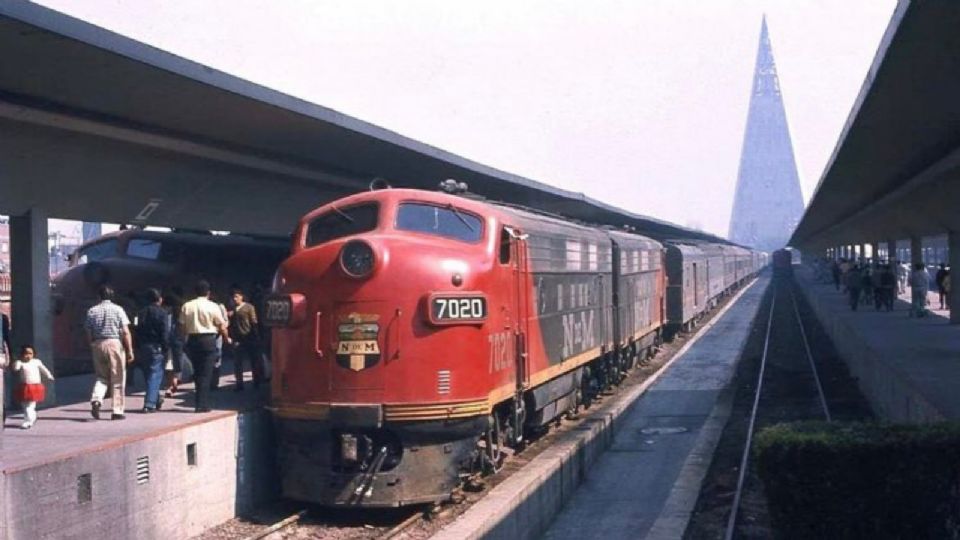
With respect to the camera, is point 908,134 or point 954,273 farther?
point 954,273

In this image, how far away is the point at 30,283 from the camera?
1360cm

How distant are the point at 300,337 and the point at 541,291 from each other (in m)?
3.86

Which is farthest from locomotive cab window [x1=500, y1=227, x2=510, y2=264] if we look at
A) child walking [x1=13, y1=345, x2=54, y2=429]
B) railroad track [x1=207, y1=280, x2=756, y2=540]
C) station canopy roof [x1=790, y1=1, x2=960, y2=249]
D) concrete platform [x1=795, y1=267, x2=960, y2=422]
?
concrete platform [x1=795, y1=267, x2=960, y2=422]

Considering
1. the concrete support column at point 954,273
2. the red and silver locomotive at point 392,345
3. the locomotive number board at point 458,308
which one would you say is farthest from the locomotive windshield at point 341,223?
the concrete support column at point 954,273

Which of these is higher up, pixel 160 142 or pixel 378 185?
pixel 160 142

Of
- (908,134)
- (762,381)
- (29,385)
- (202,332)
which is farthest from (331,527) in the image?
(762,381)

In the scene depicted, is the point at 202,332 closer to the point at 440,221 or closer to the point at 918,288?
the point at 440,221

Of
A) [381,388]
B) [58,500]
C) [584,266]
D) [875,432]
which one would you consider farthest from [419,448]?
[584,266]

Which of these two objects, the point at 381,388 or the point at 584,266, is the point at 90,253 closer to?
the point at 584,266

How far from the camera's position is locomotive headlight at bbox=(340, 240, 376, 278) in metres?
11.4

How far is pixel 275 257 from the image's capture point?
22.4 meters

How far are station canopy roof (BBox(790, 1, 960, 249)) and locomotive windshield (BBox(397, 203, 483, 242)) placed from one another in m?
4.70

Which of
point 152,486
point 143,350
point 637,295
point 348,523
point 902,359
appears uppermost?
point 637,295

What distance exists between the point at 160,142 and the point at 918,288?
25.0 metres
